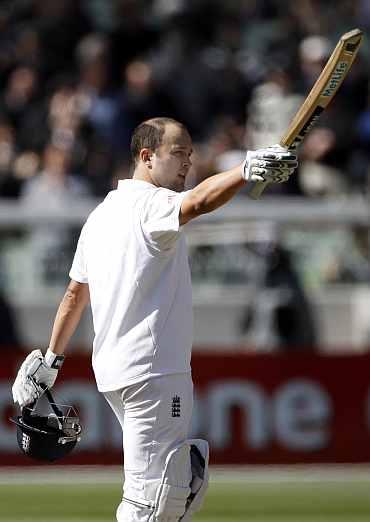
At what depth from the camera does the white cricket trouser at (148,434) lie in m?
5.82

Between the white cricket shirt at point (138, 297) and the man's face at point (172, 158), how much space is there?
78mm

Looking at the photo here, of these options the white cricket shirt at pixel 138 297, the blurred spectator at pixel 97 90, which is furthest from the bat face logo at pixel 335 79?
the blurred spectator at pixel 97 90

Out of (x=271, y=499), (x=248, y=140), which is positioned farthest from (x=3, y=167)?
(x=271, y=499)

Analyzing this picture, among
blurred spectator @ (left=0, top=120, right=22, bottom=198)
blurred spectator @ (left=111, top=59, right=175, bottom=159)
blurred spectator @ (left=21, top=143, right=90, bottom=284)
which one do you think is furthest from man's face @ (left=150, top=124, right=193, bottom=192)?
blurred spectator @ (left=111, top=59, right=175, bottom=159)

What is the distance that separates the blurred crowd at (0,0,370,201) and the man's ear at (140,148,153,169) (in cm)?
713

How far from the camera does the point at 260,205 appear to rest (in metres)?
12.9

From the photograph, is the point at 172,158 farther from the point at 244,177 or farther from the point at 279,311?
the point at 279,311

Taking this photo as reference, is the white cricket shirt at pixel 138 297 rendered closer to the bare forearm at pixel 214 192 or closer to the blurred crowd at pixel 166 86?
the bare forearm at pixel 214 192

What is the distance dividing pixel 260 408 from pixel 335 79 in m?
7.12

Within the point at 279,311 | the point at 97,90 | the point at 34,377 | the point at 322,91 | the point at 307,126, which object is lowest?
the point at 279,311

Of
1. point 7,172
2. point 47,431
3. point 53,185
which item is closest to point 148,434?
point 47,431

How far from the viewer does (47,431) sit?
250 inches

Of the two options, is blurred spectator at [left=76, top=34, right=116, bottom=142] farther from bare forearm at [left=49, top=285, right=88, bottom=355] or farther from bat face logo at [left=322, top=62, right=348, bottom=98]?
bat face logo at [left=322, top=62, right=348, bottom=98]

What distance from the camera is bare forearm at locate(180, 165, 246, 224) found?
17.5ft
